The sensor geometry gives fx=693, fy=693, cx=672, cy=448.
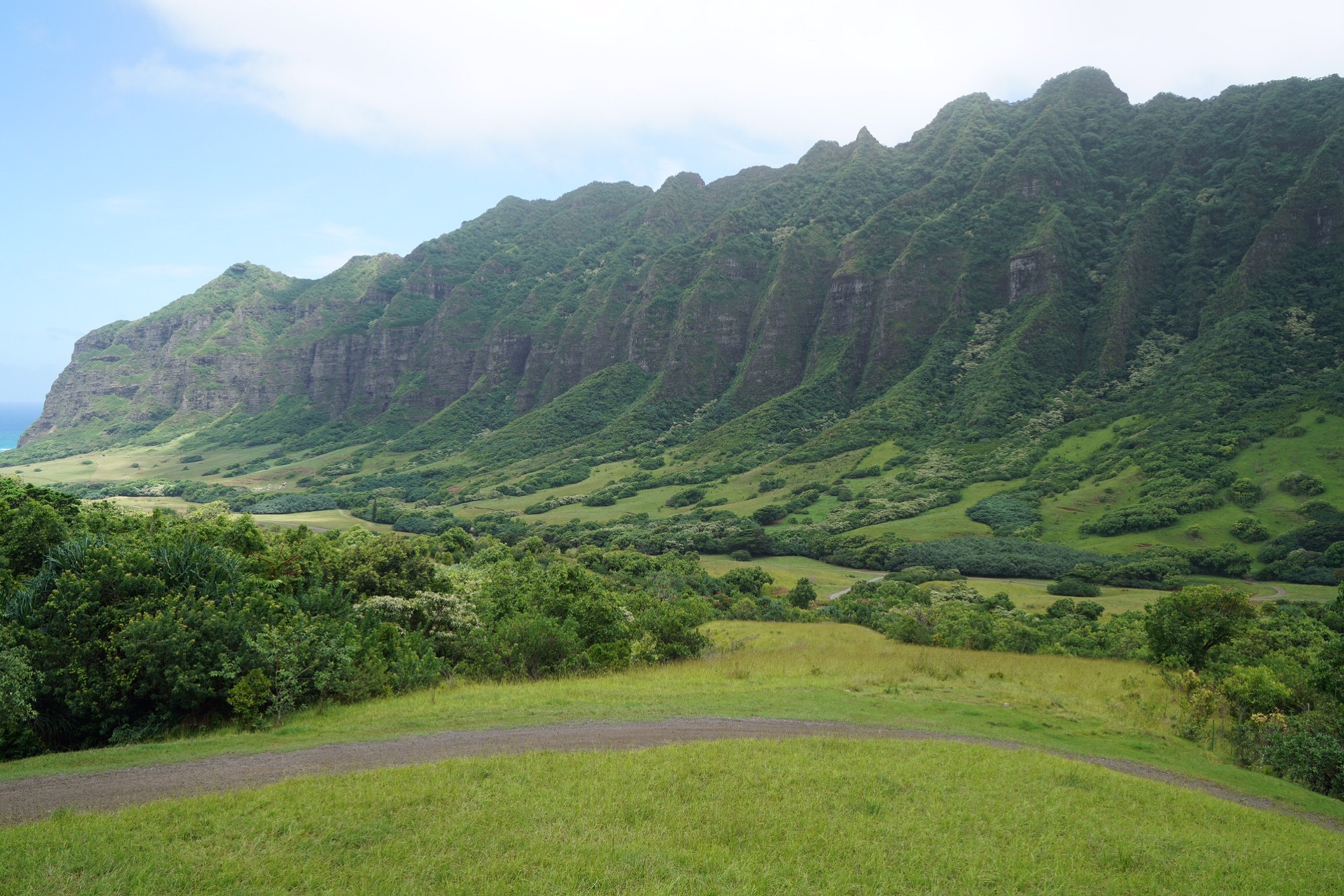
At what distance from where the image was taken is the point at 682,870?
884 cm

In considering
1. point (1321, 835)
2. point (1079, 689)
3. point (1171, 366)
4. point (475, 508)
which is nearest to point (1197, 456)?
point (1171, 366)

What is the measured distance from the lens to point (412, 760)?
12688mm

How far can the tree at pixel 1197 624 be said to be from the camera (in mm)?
23812

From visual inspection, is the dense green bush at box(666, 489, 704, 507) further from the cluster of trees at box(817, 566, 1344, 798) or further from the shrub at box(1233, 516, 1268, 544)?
the cluster of trees at box(817, 566, 1344, 798)

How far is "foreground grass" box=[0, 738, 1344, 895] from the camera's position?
845 centimetres

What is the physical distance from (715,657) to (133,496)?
16141 cm

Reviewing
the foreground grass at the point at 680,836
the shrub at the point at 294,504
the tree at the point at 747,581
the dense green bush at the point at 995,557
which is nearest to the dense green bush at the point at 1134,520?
the dense green bush at the point at 995,557

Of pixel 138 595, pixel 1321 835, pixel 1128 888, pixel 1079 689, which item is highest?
pixel 138 595

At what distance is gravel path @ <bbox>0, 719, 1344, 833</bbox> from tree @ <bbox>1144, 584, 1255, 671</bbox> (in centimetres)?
1194

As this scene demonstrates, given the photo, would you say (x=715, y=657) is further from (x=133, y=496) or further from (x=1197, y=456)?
(x=133, y=496)

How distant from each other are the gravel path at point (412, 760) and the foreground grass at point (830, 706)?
0.49 meters

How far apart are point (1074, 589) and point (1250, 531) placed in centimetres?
2890

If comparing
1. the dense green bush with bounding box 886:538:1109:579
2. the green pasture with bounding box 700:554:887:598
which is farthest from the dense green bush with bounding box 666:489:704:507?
the dense green bush with bounding box 886:538:1109:579

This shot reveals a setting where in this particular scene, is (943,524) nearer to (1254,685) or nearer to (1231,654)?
(1231,654)
